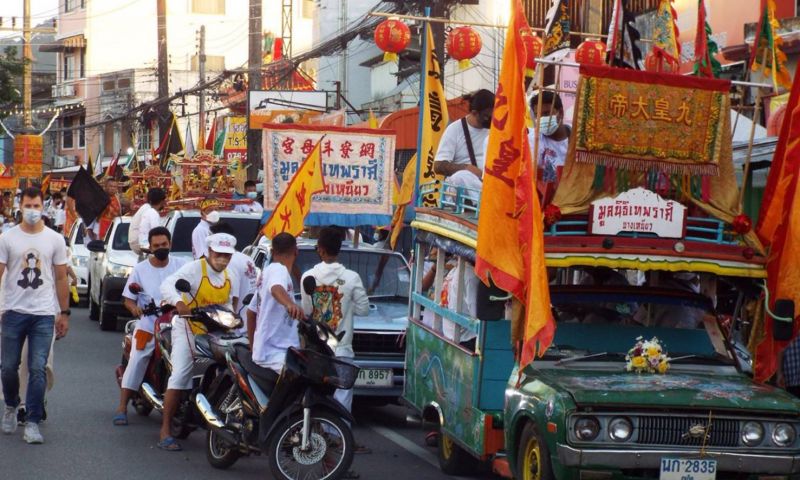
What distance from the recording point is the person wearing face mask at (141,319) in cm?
1149

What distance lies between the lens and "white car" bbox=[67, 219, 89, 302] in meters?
Answer: 24.2

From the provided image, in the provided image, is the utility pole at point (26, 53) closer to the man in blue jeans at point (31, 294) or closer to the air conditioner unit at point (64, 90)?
the air conditioner unit at point (64, 90)

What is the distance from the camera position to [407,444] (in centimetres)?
1117

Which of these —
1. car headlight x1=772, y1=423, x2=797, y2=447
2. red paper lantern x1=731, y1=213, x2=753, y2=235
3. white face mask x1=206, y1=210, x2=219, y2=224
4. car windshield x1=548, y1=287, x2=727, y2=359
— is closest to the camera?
car headlight x1=772, y1=423, x2=797, y2=447

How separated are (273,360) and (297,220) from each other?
191 inches

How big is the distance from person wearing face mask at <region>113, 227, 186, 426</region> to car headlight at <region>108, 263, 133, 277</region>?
8.24 metres

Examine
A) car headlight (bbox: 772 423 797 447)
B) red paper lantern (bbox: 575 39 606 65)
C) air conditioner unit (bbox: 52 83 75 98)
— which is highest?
air conditioner unit (bbox: 52 83 75 98)

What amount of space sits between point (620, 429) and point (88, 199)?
17.1 m

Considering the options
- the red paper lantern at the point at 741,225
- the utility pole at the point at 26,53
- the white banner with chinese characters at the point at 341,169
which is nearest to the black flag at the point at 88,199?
the white banner with chinese characters at the point at 341,169

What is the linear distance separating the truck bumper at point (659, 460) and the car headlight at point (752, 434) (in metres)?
0.08

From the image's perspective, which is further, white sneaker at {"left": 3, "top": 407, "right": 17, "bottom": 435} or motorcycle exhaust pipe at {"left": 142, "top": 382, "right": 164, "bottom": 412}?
motorcycle exhaust pipe at {"left": 142, "top": 382, "right": 164, "bottom": 412}

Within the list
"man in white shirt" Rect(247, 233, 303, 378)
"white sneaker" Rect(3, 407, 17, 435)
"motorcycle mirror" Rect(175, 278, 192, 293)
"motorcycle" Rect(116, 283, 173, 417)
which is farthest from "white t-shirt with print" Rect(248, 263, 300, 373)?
"white sneaker" Rect(3, 407, 17, 435)

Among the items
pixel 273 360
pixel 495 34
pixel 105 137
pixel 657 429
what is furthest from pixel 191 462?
pixel 105 137

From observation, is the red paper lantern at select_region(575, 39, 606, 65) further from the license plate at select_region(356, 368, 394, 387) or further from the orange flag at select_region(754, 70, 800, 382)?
the orange flag at select_region(754, 70, 800, 382)
